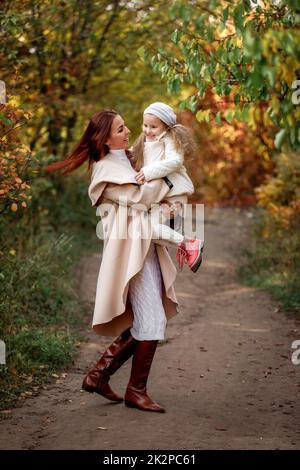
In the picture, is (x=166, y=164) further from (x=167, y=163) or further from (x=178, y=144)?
(x=178, y=144)

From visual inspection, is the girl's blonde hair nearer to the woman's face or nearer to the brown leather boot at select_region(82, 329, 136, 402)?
the woman's face

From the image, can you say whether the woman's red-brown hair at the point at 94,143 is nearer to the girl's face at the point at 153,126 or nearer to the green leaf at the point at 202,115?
the girl's face at the point at 153,126

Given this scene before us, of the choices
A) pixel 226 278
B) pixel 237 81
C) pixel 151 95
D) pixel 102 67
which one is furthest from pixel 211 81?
pixel 151 95

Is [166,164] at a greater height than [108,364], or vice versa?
[166,164]

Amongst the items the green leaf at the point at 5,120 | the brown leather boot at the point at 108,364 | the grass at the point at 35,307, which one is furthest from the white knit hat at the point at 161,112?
the grass at the point at 35,307

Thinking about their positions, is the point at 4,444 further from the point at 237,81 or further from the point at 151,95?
the point at 151,95

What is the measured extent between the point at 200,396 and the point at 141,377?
2.10ft

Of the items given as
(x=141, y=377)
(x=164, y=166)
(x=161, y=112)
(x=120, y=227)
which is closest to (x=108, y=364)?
(x=141, y=377)

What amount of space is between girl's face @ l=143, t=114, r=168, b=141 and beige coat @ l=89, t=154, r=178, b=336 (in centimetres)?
24

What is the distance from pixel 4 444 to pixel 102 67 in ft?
22.7

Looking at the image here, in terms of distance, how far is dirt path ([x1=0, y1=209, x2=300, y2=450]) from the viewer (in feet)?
13.1

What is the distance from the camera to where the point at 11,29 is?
5.79m

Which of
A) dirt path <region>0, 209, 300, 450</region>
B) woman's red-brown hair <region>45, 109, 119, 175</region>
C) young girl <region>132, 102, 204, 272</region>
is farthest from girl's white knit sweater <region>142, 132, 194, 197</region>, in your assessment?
dirt path <region>0, 209, 300, 450</region>

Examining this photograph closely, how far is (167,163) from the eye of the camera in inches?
168
